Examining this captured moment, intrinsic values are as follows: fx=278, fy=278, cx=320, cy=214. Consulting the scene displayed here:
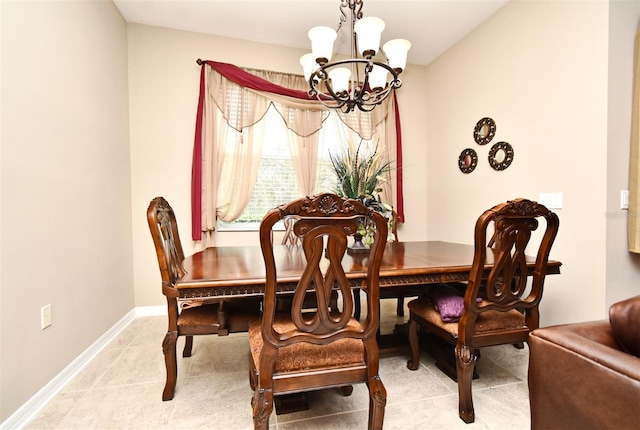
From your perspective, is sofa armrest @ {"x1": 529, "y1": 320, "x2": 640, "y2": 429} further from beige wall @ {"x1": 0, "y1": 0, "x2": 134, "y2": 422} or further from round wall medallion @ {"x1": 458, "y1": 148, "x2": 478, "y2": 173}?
round wall medallion @ {"x1": 458, "y1": 148, "x2": 478, "y2": 173}

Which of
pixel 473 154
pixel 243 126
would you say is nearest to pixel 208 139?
pixel 243 126

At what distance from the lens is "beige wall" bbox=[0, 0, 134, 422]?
4.58 feet

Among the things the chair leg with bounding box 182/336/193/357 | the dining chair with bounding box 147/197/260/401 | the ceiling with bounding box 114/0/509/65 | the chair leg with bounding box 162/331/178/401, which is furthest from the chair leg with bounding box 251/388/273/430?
the ceiling with bounding box 114/0/509/65

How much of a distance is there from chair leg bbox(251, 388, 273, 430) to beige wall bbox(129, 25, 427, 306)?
2230mm

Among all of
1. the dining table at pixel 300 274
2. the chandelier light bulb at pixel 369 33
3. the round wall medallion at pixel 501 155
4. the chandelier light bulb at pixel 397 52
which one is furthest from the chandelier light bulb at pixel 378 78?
the round wall medallion at pixel 501 155

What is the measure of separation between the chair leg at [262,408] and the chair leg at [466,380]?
95 centimetres

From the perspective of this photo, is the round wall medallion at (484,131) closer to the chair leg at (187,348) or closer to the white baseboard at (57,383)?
the chair leg at (187,348)

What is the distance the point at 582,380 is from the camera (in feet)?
2.20

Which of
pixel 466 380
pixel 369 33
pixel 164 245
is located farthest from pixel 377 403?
pixel 369 33

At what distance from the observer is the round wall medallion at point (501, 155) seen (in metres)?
2.57

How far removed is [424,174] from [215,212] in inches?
106

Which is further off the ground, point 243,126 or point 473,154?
point 243,126

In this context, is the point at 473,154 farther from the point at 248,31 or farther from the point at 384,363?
the point at 248,31

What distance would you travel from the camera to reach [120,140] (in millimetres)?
2631
